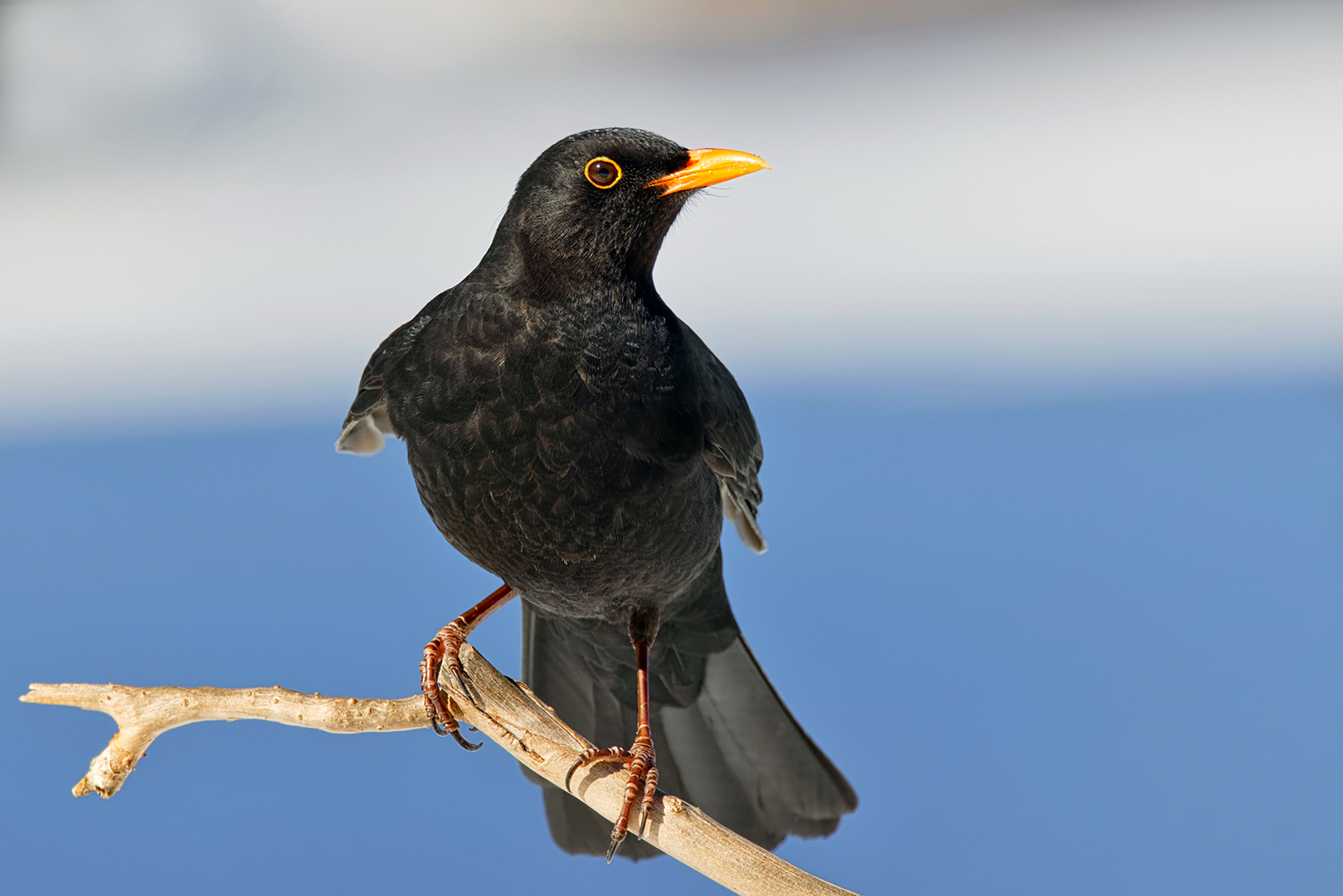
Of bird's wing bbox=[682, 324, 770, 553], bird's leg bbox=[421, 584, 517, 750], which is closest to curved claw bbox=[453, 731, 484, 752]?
bird's leg bbox=[421, 584, 517, 750]

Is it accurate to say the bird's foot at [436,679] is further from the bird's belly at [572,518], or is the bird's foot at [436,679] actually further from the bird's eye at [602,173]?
the bird's eye at [602,173]

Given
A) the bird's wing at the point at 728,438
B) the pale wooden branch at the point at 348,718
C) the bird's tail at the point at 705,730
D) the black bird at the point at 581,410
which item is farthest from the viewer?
the bird's tail at the point at 705,730

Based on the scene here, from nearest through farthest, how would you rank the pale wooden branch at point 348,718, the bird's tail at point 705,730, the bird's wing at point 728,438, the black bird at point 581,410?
the black bird at point 581,410 → the pale wooden branch at point 348,718 → the bird's wing at point 728,438 → the bird's tail at point 705,730

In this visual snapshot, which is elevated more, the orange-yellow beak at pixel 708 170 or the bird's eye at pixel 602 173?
the orange-yellow beak at pixel 708 170

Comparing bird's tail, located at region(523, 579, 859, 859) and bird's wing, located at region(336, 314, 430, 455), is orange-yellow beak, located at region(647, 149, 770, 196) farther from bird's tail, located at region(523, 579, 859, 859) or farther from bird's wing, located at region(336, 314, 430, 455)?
bird's tail, located at region(523, 579, 859, 859)

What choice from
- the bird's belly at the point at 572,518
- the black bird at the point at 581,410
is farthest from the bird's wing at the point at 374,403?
the bird's belly at the point at 572,518

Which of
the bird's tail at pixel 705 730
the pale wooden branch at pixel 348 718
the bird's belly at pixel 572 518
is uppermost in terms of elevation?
the bird's belly at pixel 572 518

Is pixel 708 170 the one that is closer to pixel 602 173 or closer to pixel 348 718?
pixel 602 173
